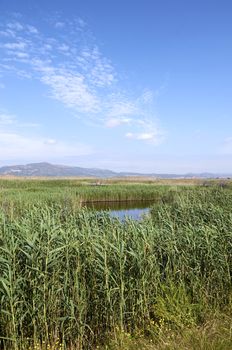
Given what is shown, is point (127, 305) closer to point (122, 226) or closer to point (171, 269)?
point (171, 269)

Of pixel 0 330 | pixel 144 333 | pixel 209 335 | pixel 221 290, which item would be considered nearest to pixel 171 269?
pixel 221 290

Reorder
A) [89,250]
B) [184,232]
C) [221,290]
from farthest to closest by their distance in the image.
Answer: [184,232]
[221,290]
[89,250]

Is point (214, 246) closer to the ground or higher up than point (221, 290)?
higher up

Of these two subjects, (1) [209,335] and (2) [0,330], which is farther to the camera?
(2) [0,330]

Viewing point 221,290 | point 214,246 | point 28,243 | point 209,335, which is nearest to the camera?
point 209,335

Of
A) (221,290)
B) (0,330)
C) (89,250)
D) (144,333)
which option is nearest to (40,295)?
(0,330)

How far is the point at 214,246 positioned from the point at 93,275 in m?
3.26

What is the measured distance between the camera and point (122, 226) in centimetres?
889

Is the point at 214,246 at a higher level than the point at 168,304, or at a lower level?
higher

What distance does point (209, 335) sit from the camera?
5.34 metres

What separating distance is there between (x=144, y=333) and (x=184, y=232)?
3.09 m

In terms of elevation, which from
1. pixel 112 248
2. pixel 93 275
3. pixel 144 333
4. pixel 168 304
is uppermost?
pixel 112 248

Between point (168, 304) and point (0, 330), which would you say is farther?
point (168, 304)

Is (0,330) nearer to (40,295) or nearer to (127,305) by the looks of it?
(40,295)
